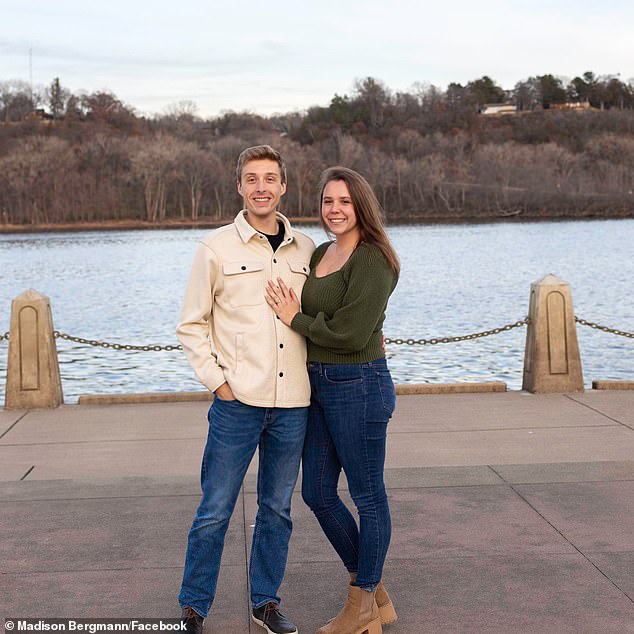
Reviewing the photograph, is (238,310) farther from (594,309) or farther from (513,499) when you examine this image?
(594,309)

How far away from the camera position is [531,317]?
1023 centimetres

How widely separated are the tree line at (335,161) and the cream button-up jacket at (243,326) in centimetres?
11736

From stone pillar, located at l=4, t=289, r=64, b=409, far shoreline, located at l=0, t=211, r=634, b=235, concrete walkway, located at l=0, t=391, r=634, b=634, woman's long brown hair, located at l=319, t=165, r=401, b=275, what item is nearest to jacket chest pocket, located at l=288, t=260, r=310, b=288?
woman's long brown hair, located at l=319, t=165, r=401, b=275

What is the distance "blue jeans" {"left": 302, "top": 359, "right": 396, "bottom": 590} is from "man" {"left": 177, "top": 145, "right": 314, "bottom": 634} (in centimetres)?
8

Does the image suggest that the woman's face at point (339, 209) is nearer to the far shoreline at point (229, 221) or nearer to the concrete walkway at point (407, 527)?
the concrete walkway at point (407, 527)

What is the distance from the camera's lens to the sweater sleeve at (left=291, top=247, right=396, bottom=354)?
4195mm

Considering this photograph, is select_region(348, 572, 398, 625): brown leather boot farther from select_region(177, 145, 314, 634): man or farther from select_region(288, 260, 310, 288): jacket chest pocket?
select_region(288, 260, 310, 288): jacket chest pocket

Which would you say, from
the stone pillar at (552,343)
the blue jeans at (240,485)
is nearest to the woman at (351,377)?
the blue jeans at (240,485)

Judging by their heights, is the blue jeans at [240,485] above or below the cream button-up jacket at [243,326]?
below

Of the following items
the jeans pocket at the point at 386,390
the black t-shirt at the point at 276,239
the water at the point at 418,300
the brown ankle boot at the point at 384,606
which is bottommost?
the water at the point at 418,300

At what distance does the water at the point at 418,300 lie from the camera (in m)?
18.0

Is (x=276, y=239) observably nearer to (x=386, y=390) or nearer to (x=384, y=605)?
(x=386, y=390)

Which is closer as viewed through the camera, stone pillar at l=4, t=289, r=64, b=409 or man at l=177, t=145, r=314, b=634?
man at l=177, t=145, r=314, b=634

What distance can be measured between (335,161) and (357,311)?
457ft
